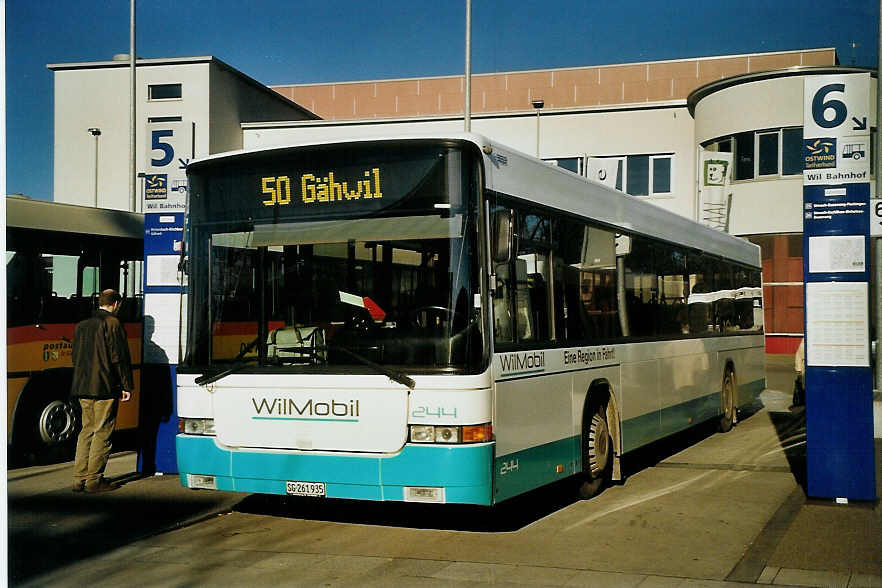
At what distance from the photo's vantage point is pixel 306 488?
25.7 ft

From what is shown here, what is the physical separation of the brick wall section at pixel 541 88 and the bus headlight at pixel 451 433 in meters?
41.1

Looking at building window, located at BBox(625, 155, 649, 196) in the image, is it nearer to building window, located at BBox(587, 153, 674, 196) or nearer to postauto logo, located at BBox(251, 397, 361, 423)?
building window, located at BBox(587, 153, 674, 196)

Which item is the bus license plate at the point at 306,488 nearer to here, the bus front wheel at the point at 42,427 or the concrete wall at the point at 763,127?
the bus front wheel at the point at 42,427

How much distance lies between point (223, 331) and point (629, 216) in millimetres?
4978

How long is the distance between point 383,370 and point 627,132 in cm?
3184

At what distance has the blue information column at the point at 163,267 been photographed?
10.8m

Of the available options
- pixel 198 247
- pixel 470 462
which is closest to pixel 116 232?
pixel 198 247

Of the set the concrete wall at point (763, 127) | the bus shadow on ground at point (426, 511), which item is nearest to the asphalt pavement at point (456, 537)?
the bus shadow on ground at point (426, 511)

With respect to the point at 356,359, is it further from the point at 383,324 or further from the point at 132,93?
the point at 132,93

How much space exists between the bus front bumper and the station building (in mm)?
24274

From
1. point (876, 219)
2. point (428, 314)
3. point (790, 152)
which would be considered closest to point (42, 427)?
point (428, 314)

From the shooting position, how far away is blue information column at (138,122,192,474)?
10.8 metres

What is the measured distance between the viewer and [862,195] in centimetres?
922

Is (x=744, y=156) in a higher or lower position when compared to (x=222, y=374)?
higher
